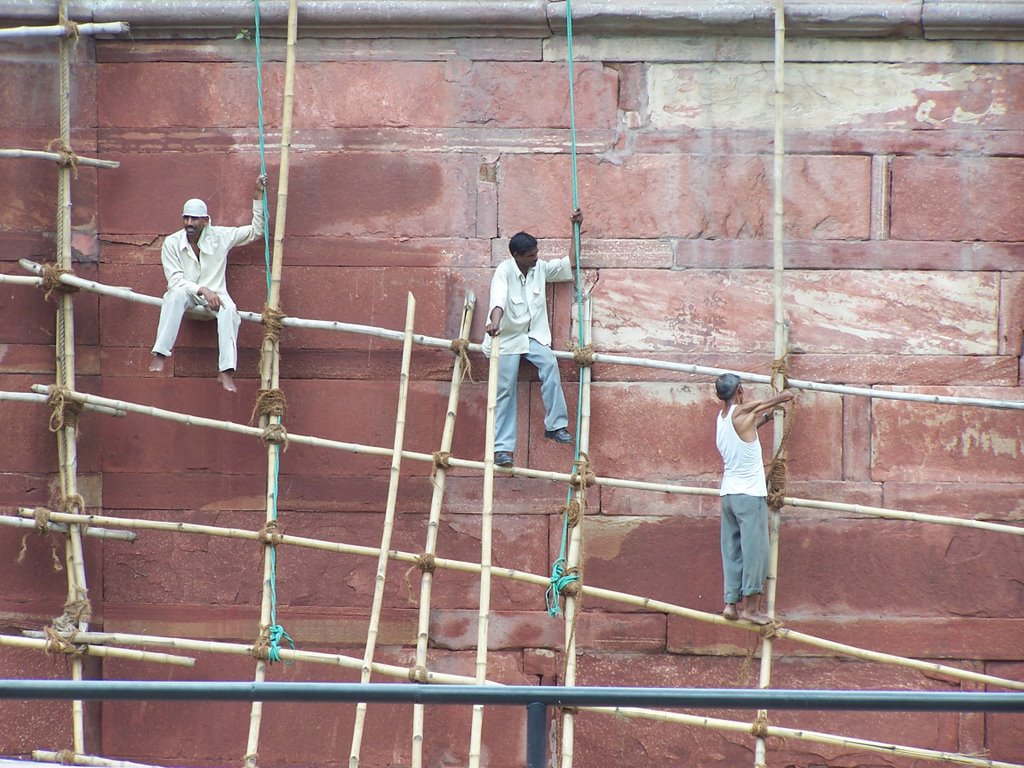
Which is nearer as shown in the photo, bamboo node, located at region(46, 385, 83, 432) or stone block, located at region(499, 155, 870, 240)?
bamboo node, located at region(46, 385, 83, 432)

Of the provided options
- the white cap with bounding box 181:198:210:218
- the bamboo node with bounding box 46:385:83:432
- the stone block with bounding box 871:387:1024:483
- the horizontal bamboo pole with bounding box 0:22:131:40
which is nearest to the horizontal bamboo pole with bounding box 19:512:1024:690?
the bamboo node with bounding box 46:385:83:432

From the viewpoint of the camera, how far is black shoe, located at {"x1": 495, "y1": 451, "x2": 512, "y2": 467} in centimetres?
669

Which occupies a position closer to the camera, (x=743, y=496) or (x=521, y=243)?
(x=743, y=496)

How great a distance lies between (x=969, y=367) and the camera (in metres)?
6.87

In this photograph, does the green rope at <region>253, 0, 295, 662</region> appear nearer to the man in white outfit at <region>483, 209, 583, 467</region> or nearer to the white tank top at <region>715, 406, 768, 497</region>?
the man in white outfit at <region>483, 209, 583, 467</region>

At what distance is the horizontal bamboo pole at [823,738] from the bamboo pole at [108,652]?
210cm

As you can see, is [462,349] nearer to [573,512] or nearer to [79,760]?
[573,512]

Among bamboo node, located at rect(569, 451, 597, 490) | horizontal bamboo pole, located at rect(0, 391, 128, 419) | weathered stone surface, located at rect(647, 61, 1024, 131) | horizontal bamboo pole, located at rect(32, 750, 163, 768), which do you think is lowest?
horizontal bamboo pole, located at rect(32, 750, 163, 768)

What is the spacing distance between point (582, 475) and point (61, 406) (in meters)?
2.69

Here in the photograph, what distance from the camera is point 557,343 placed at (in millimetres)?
6965

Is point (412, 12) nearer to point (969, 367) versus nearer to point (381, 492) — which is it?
point (381, 492)

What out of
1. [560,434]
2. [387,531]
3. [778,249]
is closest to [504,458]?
[560,434]

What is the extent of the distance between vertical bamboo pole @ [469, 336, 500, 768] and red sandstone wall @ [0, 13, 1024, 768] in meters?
0.48

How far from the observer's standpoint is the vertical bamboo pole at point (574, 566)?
6.39m
